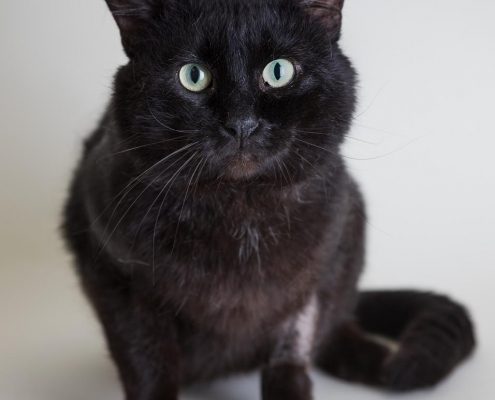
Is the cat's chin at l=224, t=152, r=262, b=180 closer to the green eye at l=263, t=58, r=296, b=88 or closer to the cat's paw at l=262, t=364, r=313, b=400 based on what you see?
the green eye at l=263, t=58, r=296, b=88

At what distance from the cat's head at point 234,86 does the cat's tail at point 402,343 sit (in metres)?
0.59

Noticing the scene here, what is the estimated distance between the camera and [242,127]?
1656 mm

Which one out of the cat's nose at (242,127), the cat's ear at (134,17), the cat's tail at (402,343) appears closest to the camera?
the cat's nose at (242,127)

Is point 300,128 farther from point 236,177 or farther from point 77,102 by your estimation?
point 77,102

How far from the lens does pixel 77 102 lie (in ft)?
9.52

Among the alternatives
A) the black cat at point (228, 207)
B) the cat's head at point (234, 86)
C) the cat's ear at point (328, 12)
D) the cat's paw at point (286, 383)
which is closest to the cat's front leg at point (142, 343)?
the black cat at point (228, 207)

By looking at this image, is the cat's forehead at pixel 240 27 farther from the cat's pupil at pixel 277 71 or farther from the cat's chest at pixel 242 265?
the cat's chest at pixel 242 265

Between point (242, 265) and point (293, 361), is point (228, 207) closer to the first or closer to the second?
point (242, 265)

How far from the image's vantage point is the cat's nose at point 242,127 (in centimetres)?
165

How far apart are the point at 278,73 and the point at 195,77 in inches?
6.0

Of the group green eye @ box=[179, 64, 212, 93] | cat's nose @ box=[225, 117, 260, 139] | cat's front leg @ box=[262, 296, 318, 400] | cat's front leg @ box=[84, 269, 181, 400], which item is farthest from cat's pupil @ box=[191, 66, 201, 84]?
cat's front leg @ box=[262, 296, 318, 400]

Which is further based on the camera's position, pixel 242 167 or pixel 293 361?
pixel 293 361

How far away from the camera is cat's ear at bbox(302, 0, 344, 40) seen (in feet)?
6.02

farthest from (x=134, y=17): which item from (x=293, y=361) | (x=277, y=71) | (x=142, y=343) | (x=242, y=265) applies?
(x=293, y=361)
